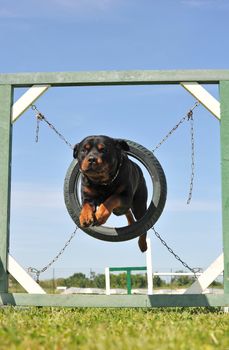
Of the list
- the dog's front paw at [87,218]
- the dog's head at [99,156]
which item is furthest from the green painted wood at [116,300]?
the dog's head at [99,156]

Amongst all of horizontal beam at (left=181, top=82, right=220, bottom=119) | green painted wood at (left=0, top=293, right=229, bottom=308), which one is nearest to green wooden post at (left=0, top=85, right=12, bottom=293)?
green painted wood at (left=0, top=293, right=229, bottom=308)

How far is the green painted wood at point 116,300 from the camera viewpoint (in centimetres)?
528

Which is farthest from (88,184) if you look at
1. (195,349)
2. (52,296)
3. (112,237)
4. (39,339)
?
(195,349)

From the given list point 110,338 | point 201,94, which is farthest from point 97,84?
point 110,338

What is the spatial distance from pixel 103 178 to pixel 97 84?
1.40 m

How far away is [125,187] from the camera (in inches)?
191

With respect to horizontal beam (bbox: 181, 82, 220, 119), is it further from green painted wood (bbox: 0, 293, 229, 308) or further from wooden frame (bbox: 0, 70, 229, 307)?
green painted wood (bbox: 0, 293, 229, 308)

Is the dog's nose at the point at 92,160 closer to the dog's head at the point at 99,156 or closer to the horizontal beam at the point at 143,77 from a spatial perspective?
the dog's head at the point at 99,156

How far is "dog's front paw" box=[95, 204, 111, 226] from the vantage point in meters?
4.58

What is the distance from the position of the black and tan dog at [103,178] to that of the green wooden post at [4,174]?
1057 mm

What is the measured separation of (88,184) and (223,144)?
4.85 feet

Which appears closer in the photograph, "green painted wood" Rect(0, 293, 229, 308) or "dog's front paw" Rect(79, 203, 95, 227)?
"dog's front paw" Rect(79, 203, 95, 227)

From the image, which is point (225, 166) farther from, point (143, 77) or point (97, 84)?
point (97, 84)

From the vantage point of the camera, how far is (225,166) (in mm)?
5434
